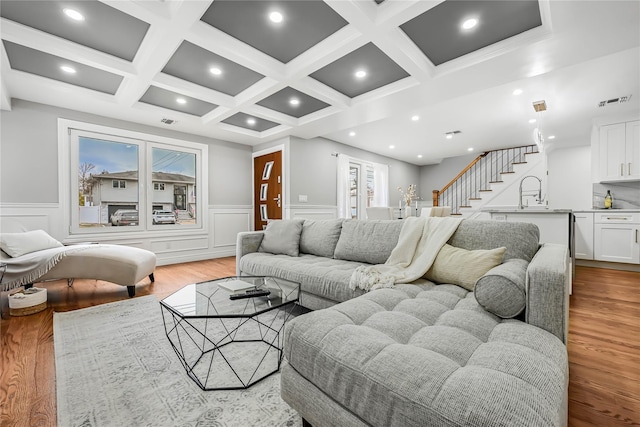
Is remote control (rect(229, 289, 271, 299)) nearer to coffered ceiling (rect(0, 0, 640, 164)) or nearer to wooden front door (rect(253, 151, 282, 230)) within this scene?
coffered ceiling (rect(0, 0, 640, 164))

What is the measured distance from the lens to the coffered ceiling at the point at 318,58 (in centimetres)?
216

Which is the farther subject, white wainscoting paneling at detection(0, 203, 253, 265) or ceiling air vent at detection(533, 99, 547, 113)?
ceiling air vent at detection(533, 99, 547, 113)

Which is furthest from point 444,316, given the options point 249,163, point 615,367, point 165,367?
point 249,163

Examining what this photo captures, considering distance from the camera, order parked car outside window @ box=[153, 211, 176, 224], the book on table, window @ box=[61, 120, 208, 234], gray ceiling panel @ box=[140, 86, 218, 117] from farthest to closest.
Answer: parked car outside window @ box=[153, 211, 176, 224], window @ box=[61, 120, 208, 234], gray ceiling panel @ box=[140, 86, 218, 117], the book on table

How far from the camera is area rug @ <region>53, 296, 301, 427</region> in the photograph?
1.18m

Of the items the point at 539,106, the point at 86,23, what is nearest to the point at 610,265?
the point at 539,106

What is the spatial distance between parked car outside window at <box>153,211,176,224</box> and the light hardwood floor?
5.48ft

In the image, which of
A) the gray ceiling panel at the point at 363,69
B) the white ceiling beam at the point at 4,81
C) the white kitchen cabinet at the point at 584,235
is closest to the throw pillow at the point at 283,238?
the gray ceiling panel at the point at 363,69

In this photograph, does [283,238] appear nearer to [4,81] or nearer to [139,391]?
[139,391]

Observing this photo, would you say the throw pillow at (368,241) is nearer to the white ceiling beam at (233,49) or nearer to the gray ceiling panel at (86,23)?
the white ceiling beam at (233,49)

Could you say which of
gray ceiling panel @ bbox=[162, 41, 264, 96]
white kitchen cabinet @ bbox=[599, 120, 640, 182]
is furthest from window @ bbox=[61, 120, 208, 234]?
white kitchen cabinet @ bbox=[599, 120, 640, 182]

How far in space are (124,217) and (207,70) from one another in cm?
290

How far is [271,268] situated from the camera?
97.7 inches

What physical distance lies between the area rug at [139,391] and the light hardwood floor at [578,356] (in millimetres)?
81
